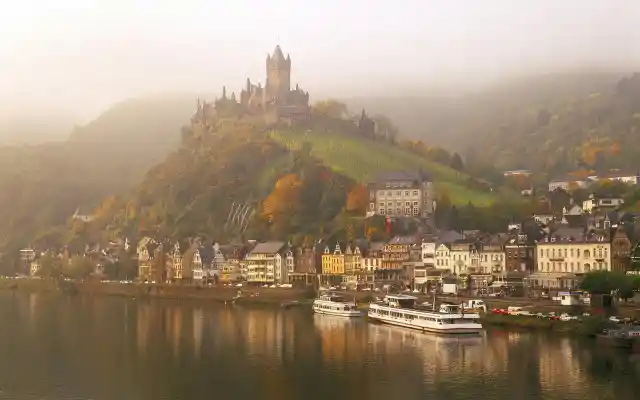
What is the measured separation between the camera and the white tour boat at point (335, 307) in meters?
58.7

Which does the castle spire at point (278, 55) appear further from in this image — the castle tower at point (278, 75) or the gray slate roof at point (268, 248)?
the gray slate roof at point (268, 248)

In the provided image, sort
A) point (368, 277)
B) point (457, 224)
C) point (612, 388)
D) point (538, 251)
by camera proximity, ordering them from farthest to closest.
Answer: point (457, 224)
point (368, 277)
point (538, 251)
point (612, 388)

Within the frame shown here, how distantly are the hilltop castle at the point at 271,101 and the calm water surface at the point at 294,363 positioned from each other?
75605 mm

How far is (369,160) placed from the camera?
110 metres

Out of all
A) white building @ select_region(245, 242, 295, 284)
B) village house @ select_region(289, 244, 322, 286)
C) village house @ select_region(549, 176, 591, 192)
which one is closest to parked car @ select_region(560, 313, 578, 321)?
village house @ select_region(289, 244, 322, 286)

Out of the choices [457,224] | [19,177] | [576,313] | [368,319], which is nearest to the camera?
[576,313]

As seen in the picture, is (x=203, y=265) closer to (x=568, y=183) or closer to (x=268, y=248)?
(x=268, y=248)

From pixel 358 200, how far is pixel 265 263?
51.5 feet

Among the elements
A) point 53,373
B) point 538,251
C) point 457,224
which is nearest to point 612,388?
point 53,373

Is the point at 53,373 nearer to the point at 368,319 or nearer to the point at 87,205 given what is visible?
the point at 368,319

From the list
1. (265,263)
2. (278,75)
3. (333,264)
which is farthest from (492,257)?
(278,75)

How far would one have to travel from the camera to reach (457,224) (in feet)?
265

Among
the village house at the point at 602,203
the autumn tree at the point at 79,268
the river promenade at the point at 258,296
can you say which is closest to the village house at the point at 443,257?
the river promenade at the point at 258,296

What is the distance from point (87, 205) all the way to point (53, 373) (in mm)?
124219
